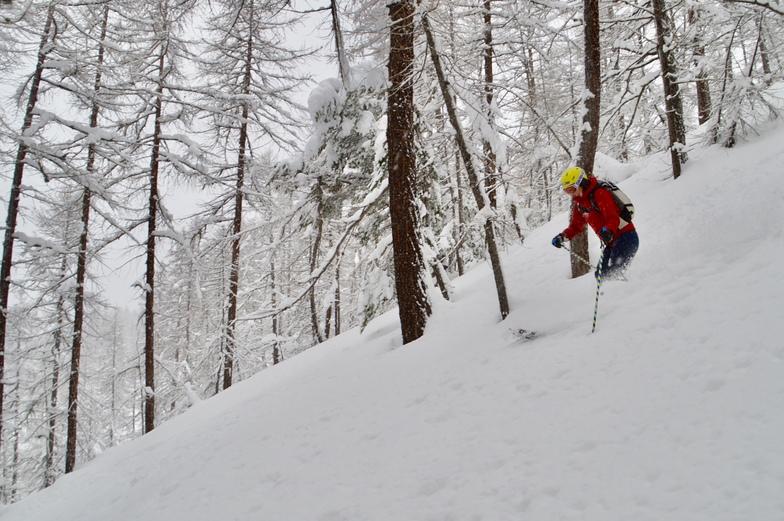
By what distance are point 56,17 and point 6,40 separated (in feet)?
7.28

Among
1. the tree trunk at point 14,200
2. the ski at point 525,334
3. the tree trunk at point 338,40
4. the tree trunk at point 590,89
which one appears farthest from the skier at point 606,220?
the tree trunk at point 14,200

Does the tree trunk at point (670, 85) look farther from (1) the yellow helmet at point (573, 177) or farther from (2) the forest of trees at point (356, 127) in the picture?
(1) the yellow helmet at point (573, 177)

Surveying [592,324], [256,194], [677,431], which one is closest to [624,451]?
[677,431]

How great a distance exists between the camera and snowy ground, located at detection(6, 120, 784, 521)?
255 cm

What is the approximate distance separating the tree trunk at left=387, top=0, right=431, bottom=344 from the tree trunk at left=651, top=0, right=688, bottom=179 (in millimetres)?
5492

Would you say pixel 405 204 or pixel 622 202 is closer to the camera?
pixel 622 202

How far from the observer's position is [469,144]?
255 inches

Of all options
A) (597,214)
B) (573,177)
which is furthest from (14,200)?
(597,214)

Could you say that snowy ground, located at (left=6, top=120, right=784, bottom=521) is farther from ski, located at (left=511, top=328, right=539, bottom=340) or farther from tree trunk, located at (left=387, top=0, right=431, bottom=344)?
tree trunk, located at (left=387, top=0, right=431, bottom=344)

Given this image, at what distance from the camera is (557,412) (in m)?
3.47

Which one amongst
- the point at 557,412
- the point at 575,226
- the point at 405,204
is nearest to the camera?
the point at 557,412

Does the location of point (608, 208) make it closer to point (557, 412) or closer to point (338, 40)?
point (557, 412)

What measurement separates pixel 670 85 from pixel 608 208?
5.14 m

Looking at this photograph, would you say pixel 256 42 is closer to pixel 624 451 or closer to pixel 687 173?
pixel 687 173
